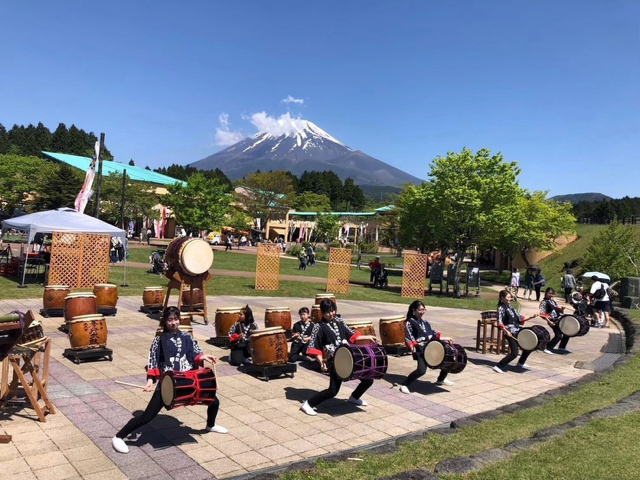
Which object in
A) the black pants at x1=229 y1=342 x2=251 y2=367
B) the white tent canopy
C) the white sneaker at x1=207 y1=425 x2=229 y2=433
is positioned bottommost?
the white sneaker at x1=207 y1=425 x2=229 y2=433

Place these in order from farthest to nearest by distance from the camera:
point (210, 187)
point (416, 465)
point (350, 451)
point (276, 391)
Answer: point (210, 187) → point (276, 391) → point (350, 451) → point (416, 465)

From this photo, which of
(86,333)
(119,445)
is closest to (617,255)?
(86,333)

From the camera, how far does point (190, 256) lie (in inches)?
514

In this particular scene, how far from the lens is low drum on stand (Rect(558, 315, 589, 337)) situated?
40.5 ft

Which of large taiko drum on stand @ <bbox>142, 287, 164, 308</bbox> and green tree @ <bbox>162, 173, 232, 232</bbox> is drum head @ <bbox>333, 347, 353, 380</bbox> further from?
green tree @ <bbox>162, 173, 232, 232</bbox>

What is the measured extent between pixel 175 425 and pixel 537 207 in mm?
39160

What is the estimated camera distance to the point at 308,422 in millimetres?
7016

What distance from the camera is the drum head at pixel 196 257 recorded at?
1296 cm

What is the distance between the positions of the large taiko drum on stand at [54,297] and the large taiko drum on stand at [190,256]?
2962 millimetres

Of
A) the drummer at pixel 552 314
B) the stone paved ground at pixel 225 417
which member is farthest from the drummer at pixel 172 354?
the drummer at pixel 552 314

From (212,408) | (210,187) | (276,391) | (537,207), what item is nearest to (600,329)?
(276,391)

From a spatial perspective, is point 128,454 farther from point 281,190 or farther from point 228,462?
point 281,190

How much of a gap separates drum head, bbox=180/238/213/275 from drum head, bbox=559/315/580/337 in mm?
9070

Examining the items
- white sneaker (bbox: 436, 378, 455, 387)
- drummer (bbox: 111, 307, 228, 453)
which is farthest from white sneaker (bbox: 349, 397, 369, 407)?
drummer (bbox: 111, 307, 228, 453)
